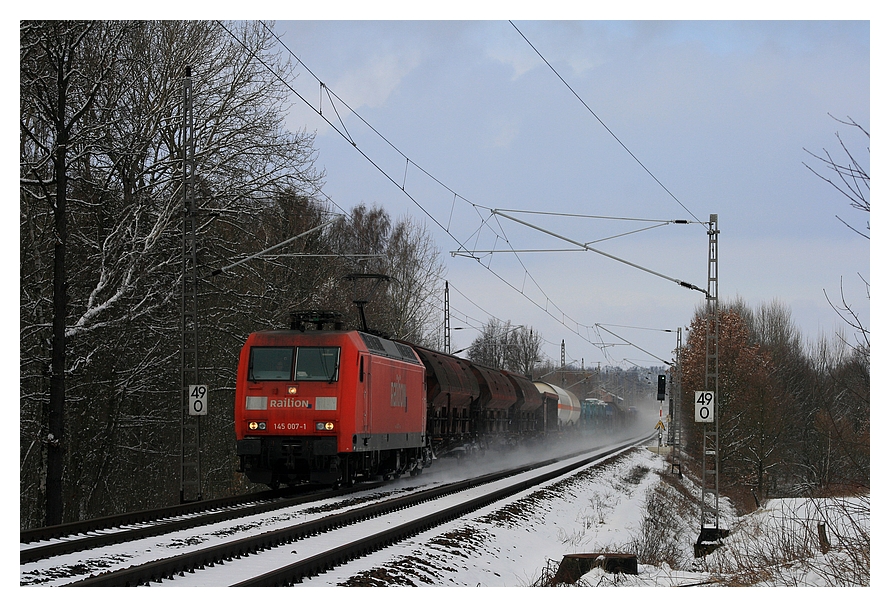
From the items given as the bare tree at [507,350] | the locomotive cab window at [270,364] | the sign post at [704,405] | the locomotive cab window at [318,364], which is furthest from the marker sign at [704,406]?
the bare tree at [507,350]

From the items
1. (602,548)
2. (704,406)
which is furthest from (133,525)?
(704,406)

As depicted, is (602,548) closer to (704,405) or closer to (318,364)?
(704,405)

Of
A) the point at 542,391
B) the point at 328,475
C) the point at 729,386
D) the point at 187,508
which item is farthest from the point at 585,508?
the point at 542,391

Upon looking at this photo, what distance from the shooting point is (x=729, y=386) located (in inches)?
1654

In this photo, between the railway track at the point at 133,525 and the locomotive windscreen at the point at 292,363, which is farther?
the locomotive windscreen at the point at 292,363

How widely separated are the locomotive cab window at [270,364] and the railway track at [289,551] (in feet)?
11.1

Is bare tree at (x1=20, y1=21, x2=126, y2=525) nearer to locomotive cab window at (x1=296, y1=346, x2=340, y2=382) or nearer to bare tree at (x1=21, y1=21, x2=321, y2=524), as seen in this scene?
bare tree at (x1=21, y1=21, x2=321, y2=524)

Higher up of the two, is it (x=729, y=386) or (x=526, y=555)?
(x=729, y=386)

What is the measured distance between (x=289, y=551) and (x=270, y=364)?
7480 millimetres

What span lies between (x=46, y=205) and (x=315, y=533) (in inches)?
469

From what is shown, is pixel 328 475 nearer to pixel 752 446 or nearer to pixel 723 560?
pixel 723 560

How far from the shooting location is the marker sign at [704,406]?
19125 millimetres

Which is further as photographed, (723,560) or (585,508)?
(585,508)

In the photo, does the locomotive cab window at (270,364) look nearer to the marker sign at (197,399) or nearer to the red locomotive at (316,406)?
the red locomotive at (316,406)
